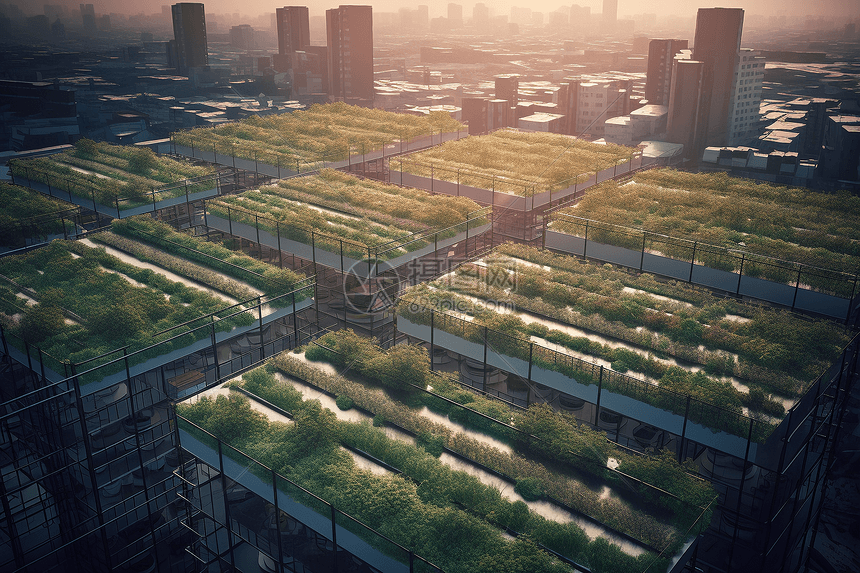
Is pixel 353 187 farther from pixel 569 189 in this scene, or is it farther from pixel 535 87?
pixel 535 87

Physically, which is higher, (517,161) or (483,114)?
(483,114)

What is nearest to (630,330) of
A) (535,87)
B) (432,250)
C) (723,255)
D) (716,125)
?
(723,255)

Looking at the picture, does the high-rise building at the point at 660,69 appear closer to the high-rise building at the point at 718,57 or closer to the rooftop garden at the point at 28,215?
the high-rise building at the point at 718,57

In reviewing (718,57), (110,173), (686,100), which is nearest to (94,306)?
(110,173)

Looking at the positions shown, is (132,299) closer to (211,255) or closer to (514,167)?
(211,255)

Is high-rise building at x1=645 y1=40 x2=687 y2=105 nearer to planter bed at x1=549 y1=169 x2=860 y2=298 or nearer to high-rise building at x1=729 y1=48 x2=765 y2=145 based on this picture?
high-rise building at x1=729 y1=48 x2=765 y2=145

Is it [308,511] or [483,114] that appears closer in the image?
[308,511]
